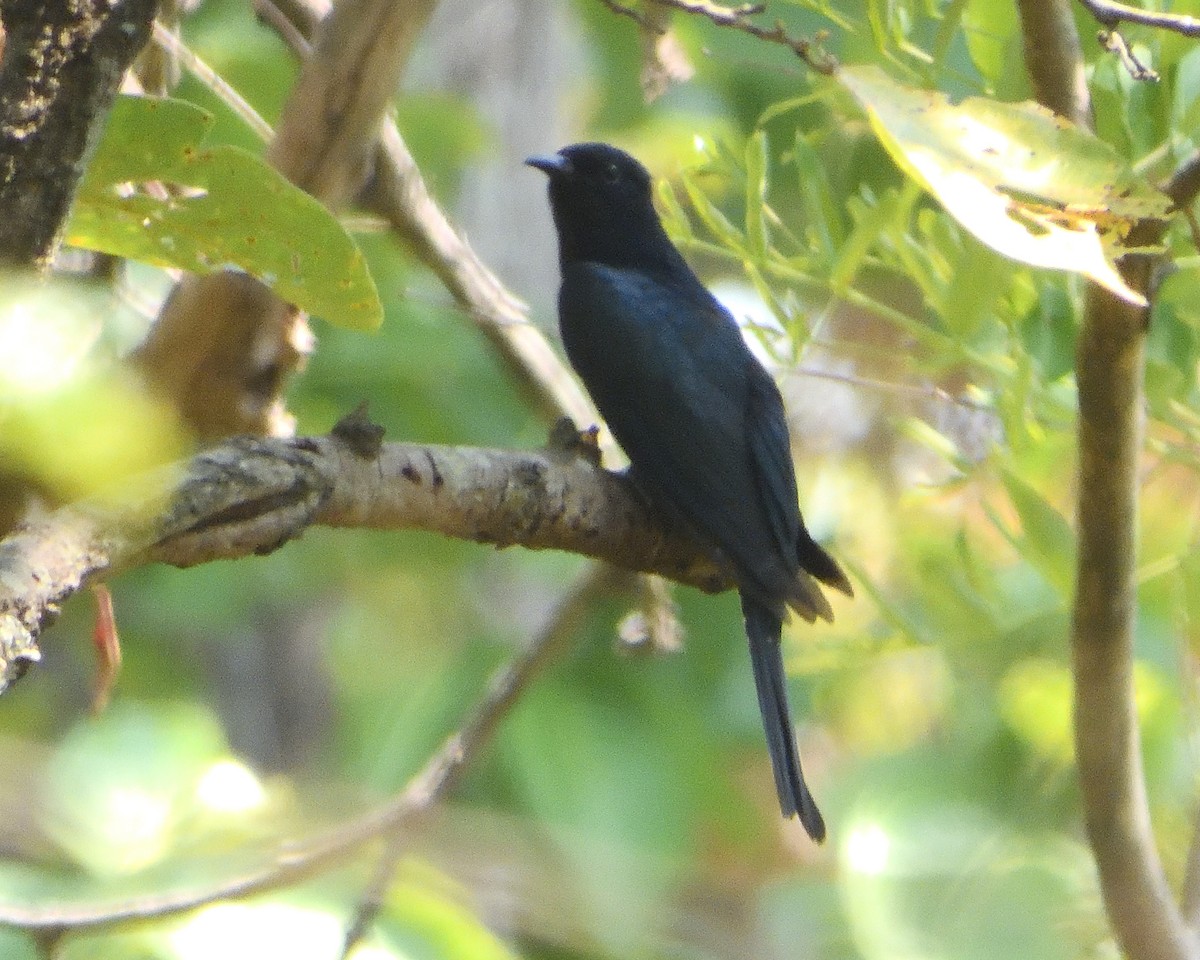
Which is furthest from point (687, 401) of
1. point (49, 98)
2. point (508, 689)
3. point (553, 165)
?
point (49, 98)

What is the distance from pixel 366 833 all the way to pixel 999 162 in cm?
158

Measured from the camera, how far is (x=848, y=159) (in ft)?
7.60

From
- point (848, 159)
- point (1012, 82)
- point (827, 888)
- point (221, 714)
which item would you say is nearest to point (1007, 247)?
point (1012, 82)

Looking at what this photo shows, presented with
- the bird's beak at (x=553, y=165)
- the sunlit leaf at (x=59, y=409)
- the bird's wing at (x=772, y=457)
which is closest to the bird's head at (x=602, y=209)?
the bird's beak at (x=553, y=165)

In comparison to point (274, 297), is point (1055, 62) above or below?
above

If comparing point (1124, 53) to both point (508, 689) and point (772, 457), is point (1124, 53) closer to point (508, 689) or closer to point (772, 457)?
point (508, 689)

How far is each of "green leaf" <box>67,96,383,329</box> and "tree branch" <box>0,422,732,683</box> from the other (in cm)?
20

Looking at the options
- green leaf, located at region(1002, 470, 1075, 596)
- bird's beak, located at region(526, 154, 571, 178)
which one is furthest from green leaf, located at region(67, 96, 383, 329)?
bird's beak, located at region(526, 154, 571, 178)

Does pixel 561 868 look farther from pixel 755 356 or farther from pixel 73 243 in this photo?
→ pixel 755 356

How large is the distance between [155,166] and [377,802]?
76 centimetres

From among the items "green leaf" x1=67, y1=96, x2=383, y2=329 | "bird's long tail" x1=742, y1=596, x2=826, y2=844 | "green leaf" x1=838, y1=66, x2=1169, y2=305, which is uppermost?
"green leaf" x1=838, y1=66, x2=1169, y2=305

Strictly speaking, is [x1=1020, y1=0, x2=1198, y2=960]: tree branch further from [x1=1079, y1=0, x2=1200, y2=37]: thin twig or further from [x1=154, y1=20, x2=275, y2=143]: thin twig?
[x1=154, y1=20, x2=275, y2=143]: thin twig

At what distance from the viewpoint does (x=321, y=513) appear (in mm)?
1698

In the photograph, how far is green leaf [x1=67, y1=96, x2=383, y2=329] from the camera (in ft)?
4.61
